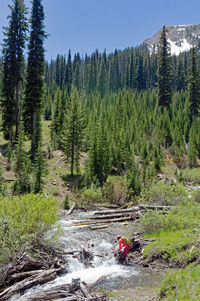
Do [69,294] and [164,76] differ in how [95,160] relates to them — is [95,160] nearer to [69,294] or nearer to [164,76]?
[69,294]

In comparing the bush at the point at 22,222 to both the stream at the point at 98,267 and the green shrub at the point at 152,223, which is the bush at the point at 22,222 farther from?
the green shrub at the point at 152,223

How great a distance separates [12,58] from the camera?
110 ft

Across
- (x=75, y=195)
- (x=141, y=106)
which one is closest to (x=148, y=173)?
(x=75, y=195)

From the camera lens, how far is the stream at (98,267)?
1044cm

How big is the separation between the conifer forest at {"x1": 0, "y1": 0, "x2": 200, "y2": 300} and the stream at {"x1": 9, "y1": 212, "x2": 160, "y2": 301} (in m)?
1.63

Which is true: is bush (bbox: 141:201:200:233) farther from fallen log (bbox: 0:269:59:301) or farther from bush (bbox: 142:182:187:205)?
fallen log (bbox: 0:269:59:301)

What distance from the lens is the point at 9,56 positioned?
110 feet

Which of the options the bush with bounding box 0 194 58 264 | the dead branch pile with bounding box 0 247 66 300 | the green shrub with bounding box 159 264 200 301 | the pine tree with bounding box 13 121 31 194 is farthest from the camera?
the pine tree with bounding box 13 121 31 194

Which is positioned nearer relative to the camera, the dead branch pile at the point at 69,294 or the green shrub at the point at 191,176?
the dead branch pile at the point at 69,294

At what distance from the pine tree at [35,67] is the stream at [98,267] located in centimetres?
1984

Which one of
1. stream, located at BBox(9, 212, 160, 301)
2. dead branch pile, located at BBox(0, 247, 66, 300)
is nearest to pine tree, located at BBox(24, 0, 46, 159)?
stream, located at BBox(9, 212, 160, 301)

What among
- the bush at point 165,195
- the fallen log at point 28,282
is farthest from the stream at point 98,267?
the bush at point 165,195

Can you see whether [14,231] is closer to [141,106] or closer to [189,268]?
[189,268]

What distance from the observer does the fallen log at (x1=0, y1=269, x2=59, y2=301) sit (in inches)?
364
